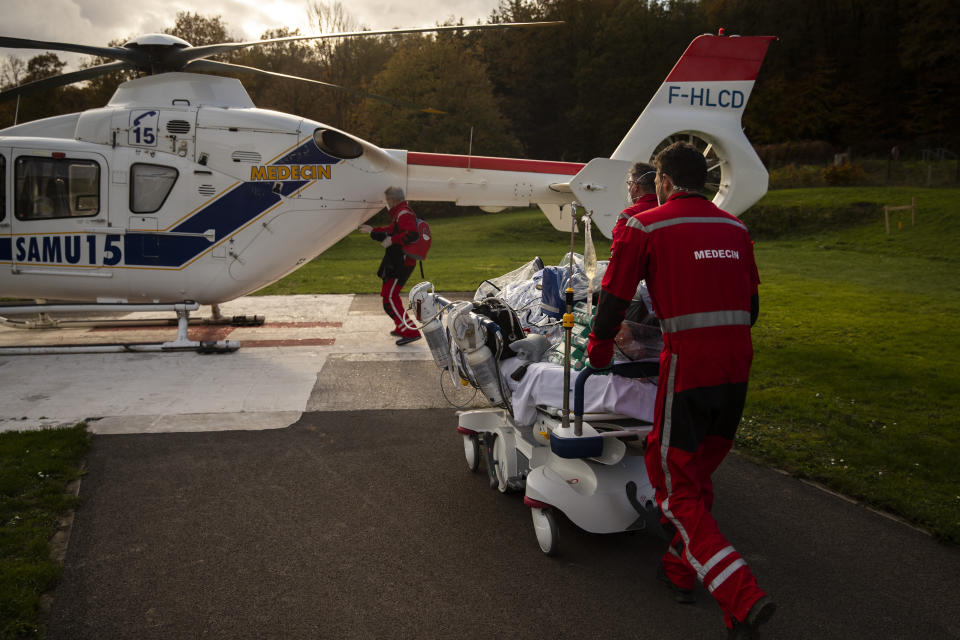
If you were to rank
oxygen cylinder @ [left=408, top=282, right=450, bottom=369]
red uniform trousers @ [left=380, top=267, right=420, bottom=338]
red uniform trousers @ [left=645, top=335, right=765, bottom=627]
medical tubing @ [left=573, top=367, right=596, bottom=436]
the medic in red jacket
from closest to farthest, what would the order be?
1. red uniform trousers @ [left=645, top=335, right=765, bottom=627]
2. medical tubing @ [left=573, top=367, right=596, bottom=436]
3. the medic in red jacket
4. oxygen cylinder @ [left=408, top=282, right=450, bottom=369]
5. red uniform trousers @ [left=380, top=267, right=420, bottom=338]

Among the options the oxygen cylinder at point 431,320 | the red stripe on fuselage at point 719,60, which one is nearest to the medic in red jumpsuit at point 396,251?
the red stripe on fuselage at point 719,60

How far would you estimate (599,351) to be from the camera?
3420mm

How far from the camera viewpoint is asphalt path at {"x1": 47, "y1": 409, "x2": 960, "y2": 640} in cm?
331

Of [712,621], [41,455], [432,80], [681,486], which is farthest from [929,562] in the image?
[432,80]

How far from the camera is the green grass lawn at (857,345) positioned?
5184 mm

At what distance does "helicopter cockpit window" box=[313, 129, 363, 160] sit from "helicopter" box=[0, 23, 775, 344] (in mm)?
14

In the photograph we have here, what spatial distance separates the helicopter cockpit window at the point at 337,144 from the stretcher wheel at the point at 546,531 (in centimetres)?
672

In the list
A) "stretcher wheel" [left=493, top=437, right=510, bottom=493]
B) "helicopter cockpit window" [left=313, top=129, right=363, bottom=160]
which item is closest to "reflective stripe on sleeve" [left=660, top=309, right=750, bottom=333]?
"stretcher wheel" [left=493, top=437, right=510, bottom=493]

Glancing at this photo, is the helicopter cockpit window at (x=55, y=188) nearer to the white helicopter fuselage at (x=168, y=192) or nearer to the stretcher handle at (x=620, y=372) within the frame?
the white helicopter fuselage at (x=168, y=192)

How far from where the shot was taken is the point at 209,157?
9000mm

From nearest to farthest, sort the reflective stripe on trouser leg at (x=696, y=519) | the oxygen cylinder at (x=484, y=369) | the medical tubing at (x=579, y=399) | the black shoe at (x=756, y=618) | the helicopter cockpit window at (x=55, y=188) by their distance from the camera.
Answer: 1. the black shoe at (x=756, y=618)
2. the reflective stripe on trouser leg at (x=696, y=519)
3. the medical tubing at (x=579, y=399)
4. the oxygen cylinder at (x=484, y=369)
5. the helicopter cockpit window at (x=55, y=188)

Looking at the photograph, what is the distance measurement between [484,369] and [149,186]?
6.57 m

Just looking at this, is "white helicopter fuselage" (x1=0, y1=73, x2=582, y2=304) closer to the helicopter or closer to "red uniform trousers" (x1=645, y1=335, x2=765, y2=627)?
the helicopter

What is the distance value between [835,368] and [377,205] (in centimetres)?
631
